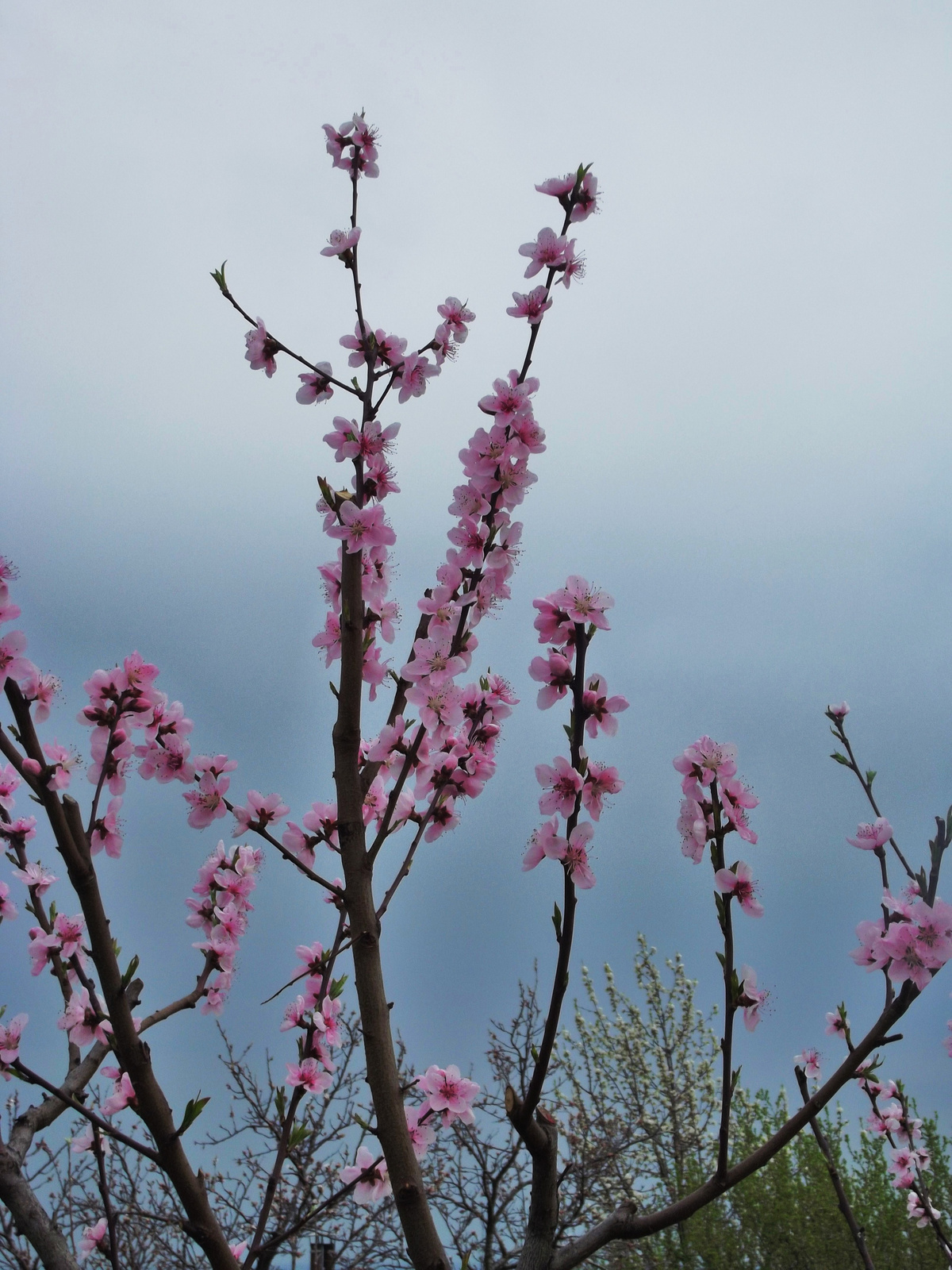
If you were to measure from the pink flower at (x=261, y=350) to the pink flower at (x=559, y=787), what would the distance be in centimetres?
141

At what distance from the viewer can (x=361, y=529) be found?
2078 mm

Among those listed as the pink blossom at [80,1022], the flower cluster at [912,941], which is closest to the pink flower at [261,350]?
the pink blossom at [80,1022]

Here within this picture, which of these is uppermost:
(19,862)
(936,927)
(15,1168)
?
(19,862)

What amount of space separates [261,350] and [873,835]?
1982mm

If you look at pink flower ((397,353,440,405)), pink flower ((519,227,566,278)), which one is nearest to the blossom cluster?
pink flower ((397,353,440,405))

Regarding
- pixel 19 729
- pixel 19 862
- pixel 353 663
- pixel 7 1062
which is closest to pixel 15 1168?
pixel 7 1062

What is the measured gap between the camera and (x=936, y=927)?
5.23 ft

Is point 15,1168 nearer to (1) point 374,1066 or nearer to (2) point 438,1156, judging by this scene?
(1) point 374,1066

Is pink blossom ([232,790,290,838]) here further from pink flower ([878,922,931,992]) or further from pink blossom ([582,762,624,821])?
pink flower ([878,922,931,992])

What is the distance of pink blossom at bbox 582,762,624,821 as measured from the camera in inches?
65.4

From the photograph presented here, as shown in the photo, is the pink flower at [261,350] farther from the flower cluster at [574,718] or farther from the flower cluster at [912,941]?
the flower cluster at [912,941]

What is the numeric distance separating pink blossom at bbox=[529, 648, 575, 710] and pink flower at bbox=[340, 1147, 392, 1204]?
4.28 ft

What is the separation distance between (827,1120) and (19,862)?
9351 mm

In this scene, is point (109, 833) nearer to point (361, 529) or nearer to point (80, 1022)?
point (80, 1022)
